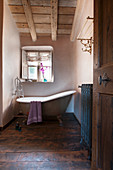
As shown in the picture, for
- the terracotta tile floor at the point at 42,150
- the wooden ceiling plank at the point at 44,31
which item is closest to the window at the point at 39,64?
the wooden ceiling plank at the point at 44,31

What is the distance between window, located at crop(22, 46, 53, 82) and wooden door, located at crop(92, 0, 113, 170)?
2922mm

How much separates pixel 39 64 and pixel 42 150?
9.35ft

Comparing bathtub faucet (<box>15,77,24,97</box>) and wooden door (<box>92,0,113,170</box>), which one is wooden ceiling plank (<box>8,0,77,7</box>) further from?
wooden door (<box>92,0,113,170</box>)

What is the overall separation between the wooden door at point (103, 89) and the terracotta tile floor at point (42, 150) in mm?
403

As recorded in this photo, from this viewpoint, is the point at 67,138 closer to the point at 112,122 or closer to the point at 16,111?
the point at 112,122


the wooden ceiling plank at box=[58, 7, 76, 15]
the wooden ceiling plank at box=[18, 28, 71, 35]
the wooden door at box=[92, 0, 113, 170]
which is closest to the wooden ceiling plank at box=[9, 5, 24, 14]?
the wooden ceiling plank at box=[18, 28, 71, 35]

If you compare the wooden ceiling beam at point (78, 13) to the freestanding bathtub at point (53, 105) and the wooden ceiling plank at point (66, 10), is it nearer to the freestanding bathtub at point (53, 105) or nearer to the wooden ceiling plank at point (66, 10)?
the wooden ceiling plank at point (66, 10)

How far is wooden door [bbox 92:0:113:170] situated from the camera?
0.79 meters

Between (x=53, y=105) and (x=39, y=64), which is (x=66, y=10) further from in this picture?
(x=53, y=105)

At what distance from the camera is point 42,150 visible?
5.08 ft

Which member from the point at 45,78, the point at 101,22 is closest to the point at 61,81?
the point at 45,78

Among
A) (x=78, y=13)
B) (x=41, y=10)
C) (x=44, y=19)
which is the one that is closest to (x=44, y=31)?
(x=44, y=19)

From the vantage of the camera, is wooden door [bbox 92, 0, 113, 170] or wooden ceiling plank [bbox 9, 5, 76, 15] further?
wooden ceiling plank [bbox 9, 5, 76, 15]

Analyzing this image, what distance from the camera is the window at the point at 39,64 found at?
3.86 meters
